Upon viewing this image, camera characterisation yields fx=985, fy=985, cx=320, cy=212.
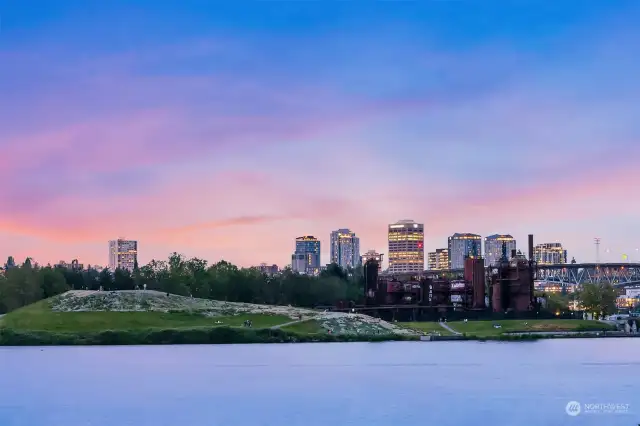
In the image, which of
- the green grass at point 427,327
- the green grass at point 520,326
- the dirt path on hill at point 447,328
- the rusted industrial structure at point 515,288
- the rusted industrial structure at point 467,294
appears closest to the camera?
the green grass at point 427,327

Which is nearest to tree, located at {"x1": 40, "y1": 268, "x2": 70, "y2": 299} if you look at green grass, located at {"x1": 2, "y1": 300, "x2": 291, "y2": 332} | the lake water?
green grass, located at {"x1": 2, "y1": 300, "x2": 291, "y2": 332}

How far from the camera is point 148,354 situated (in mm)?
115000

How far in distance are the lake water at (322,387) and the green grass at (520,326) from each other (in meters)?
34.4

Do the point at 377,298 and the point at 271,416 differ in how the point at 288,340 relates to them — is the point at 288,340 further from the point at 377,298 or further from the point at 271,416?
the point at 271,416

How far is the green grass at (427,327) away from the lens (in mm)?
152525

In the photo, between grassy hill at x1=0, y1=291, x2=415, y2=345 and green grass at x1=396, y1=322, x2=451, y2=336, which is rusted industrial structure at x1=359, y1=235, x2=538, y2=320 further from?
grassy hill at x1=0, y1=291, x2=415, y2=345

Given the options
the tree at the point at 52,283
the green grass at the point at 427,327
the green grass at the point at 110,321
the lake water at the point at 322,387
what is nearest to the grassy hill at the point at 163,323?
the green grass at the point at 110,321

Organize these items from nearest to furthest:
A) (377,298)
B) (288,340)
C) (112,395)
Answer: (112,395)
(288,340)
(377,298)

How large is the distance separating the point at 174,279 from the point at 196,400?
418ft

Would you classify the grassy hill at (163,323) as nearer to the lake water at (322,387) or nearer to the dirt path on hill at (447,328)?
the dirt path on hill at (447,328)

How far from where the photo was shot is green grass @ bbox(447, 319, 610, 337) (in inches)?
6117

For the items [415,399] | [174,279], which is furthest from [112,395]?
[174,279]

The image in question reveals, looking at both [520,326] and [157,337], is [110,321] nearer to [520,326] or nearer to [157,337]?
[157,337]

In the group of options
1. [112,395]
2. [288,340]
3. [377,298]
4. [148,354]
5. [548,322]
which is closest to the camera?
[112,395]
